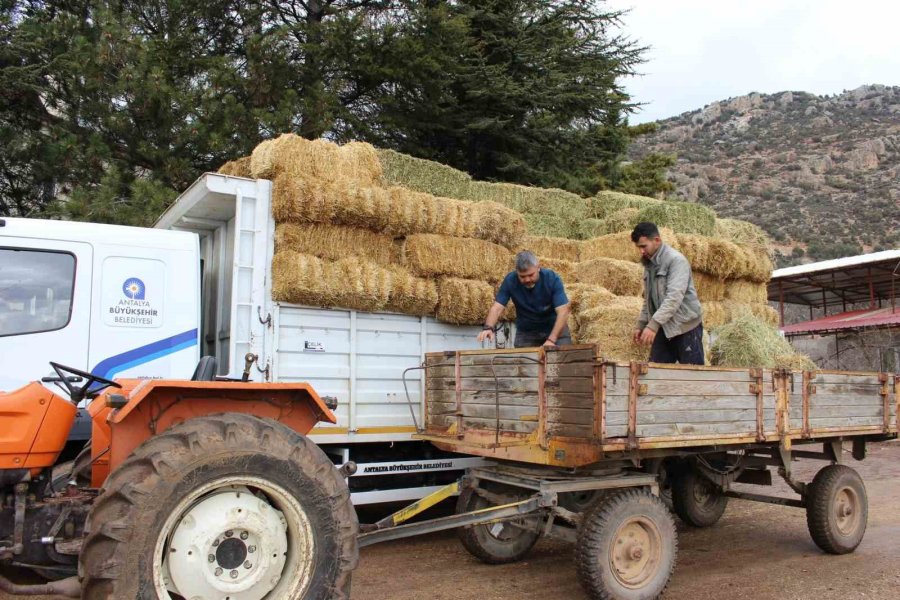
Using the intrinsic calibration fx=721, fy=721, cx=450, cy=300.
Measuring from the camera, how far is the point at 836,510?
6672mm

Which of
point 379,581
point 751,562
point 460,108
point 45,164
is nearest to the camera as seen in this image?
point 379,581

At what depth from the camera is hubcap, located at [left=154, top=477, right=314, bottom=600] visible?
327 centimetres

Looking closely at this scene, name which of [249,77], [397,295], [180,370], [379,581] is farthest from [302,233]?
[249,77]

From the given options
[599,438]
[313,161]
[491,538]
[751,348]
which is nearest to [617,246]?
[751,348]

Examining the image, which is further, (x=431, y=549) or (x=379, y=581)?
(x=431, y=549)

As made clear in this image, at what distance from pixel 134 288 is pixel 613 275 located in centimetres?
550

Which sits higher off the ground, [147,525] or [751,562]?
[147,525]

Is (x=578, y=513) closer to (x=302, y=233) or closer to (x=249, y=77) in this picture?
Answer: (x=302, y=233)

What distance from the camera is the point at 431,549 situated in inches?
262

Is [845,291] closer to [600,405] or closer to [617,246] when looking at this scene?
[617,246]

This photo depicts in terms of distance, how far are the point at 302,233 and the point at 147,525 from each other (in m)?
3.73

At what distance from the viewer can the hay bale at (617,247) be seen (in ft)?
32.0

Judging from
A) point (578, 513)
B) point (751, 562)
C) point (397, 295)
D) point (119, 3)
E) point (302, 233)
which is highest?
point (119, 3)

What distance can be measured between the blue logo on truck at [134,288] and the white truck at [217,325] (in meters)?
0.01
